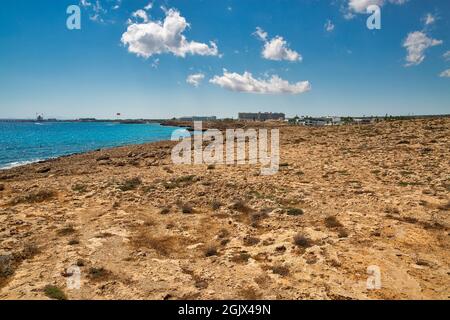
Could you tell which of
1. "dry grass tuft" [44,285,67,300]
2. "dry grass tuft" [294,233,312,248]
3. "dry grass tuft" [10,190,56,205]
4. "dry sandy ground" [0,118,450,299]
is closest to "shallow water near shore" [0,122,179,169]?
"dry grass tuft" [10,190,56,205]

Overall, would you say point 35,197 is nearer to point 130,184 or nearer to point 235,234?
point 130,184

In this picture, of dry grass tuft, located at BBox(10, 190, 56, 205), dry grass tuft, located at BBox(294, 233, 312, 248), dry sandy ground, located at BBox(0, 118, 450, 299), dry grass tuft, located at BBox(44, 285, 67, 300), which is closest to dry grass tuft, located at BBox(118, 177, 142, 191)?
dry sandy ground, located at BBox(0, 118, 450, 299)

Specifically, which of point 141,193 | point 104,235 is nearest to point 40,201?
point 141,193

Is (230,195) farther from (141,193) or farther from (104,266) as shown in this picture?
(104,266)

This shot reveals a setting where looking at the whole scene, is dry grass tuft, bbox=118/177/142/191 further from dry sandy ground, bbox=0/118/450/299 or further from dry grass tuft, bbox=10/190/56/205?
dry grass tuft, bbox=10/190/56/205

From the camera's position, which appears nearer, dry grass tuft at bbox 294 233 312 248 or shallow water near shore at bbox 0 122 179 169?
dry grass tuft at bbox 294 233 312 248

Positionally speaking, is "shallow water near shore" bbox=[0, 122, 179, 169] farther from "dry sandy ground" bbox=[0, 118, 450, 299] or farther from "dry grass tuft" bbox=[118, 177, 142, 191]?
"dry sandy ground" bbox=[0, 118, 450, 299]

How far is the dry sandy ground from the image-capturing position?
8.34 meters

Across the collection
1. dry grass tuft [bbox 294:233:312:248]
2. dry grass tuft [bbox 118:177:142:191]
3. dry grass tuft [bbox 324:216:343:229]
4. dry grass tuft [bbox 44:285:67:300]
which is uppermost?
dry grass tuft [bbox 118:177:142:191]

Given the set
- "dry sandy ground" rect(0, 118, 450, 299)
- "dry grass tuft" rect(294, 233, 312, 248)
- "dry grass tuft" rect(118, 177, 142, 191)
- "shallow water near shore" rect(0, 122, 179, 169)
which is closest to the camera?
"dry sandy ground" rect(0, 118, 450, 299)

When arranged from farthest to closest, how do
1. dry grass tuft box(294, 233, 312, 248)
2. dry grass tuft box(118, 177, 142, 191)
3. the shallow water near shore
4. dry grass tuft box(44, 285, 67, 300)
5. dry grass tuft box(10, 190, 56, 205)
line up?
the shallow water near shore, dry grass tuft box(118, 177, 142, 191), dry grass tuft box(10, 190, 56, 205), dry grass tuft box(294, 233, 312, 248), dry grass tuft box(44, 285, 67, 300)

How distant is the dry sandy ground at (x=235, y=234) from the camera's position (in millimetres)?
8336

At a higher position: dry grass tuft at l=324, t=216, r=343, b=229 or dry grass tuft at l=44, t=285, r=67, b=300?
dry grass tuft at l=324, t=216, r=343, b=229

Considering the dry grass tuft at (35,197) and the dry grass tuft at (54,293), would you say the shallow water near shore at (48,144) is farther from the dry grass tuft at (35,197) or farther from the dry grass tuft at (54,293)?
the dry grass tuft at (54,293)
